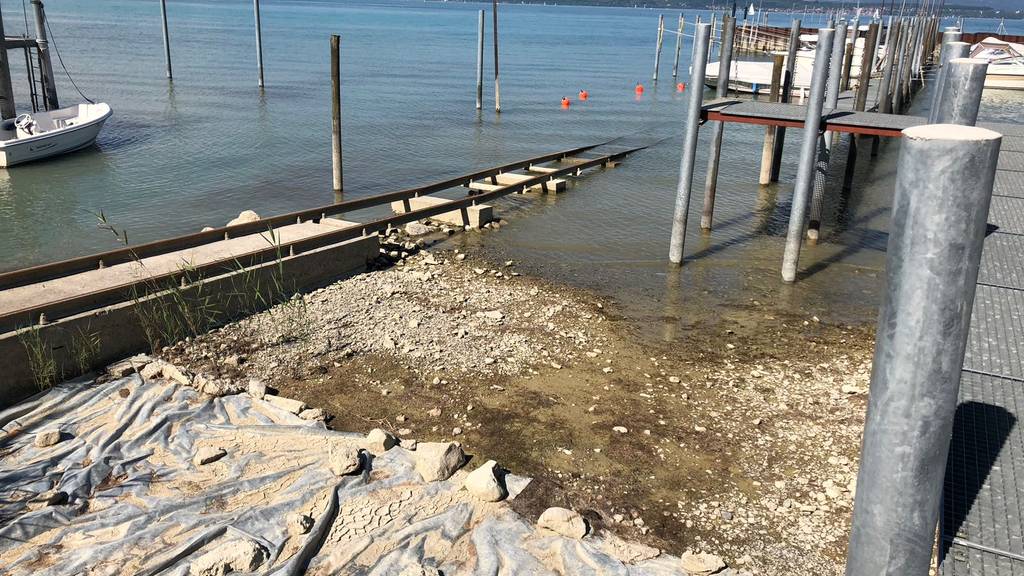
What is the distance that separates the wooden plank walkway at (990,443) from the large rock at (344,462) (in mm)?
4523

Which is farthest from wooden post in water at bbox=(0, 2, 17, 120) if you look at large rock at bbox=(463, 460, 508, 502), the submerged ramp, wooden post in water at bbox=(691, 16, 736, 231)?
large rock at bbox=(463, 460, 508, 502)

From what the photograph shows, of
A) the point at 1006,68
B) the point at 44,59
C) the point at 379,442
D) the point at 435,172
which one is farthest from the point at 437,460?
the point at 1006,68

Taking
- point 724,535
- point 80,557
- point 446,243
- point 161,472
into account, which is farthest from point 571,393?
point 446,243

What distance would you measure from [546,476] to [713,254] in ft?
26.8

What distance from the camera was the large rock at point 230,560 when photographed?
5461 millimetres

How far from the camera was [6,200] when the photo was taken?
701 inches

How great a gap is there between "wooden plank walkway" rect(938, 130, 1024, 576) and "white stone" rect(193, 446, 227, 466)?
5658 millimetres

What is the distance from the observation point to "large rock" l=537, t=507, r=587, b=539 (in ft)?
19.7

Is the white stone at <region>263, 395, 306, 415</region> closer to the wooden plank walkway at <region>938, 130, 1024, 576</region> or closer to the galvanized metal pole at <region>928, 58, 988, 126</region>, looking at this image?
the wooden plank walkway at <region>938, 130, 1024, 576</region>

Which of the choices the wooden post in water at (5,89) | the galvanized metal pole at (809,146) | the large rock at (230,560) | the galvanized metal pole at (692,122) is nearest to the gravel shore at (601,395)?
the galvanized metal pole at (809,146)

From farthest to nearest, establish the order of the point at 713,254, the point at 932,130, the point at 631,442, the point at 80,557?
1. the point at 713,254
2. the point at 631,442
3. the point at 80,557
4. the point at 932,130

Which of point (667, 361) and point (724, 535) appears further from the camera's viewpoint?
point (667, 361)

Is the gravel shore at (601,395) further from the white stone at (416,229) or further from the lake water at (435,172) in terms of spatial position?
the white stone at (416,229)

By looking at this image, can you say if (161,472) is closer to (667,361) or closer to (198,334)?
(198,334)
